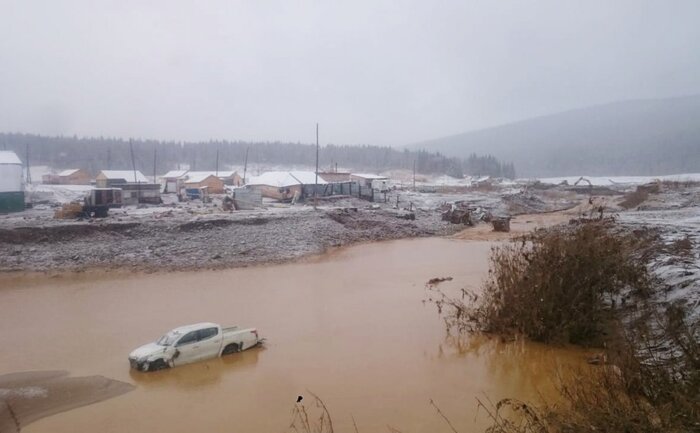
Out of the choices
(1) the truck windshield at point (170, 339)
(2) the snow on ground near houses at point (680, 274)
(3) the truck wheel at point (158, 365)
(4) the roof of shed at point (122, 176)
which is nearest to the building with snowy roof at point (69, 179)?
(4) the roof of shed at point (122, 176)

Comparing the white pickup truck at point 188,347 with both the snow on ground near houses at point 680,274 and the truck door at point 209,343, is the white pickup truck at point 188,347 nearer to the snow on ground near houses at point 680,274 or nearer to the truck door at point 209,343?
the truck door at point 209,343

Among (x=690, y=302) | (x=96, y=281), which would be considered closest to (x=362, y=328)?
(x=690, y=302)

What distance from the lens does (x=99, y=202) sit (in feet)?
97.2

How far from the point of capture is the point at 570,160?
167500 mm

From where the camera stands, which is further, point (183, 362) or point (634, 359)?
point (183, 362)

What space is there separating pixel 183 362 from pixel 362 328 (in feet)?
15.8

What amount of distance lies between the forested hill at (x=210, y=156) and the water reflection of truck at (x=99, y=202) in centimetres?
6300

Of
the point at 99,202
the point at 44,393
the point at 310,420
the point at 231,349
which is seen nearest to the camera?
the point at 310,420

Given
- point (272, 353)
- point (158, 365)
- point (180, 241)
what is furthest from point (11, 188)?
point (272, 353)

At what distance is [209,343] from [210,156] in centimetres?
11228

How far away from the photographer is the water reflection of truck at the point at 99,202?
28281 millimetres

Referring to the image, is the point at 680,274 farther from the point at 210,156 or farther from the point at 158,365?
the point at 210,156

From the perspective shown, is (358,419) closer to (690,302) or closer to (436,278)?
(690,302)

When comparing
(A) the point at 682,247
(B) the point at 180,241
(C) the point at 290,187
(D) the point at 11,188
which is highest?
(C) the point at 290,187
